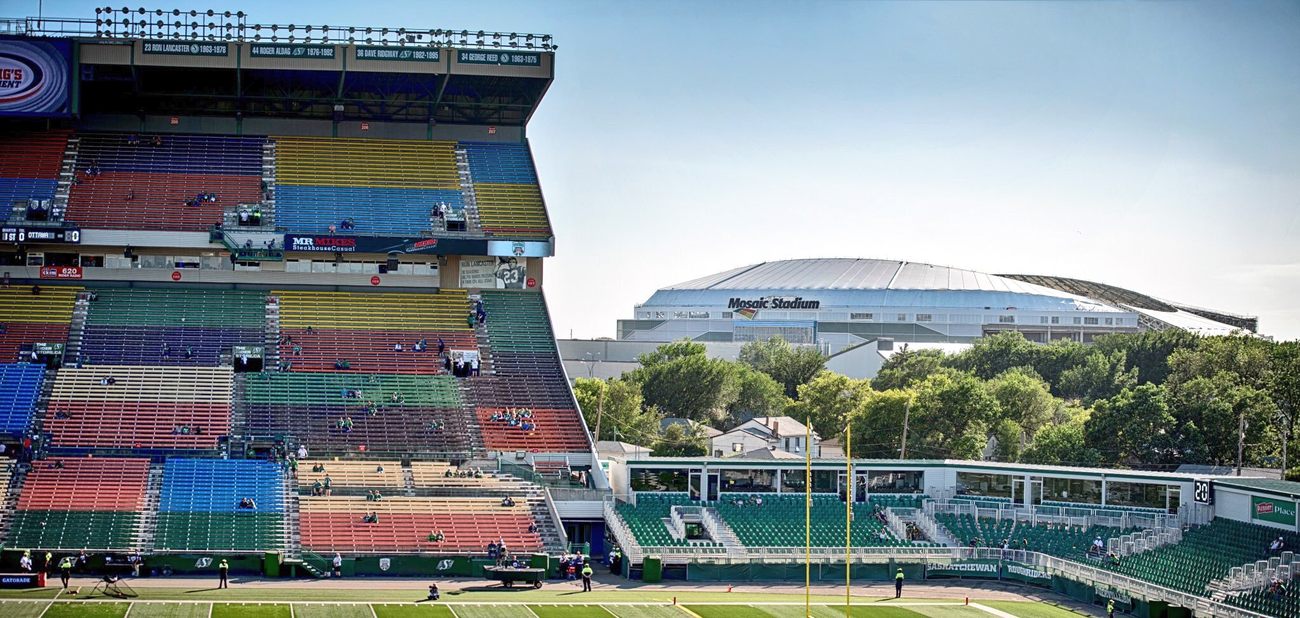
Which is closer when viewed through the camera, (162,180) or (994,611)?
(994,611)

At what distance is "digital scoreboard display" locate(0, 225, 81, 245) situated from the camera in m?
62.6

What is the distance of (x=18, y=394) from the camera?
187 ft

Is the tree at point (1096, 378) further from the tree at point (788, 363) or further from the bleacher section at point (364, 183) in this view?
the bleacher section at point (364, 183)

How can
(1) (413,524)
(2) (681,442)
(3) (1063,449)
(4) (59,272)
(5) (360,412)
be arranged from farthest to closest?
(2) (681,442) → (3) (1063,449) → (4) (59,272) → (5) (360,412) → (1) (413,524)

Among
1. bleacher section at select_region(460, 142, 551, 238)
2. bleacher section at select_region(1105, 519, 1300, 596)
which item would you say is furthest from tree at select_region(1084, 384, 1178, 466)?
bleacher section at select_region(460, 142, 551, 238)

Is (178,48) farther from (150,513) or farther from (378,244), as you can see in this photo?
(150,513)

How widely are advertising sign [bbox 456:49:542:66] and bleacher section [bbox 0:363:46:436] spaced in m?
22.2

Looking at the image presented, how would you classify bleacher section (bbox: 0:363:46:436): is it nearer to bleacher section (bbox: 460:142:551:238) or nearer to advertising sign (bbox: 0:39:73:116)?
advertising sign (bbox: 0:39:73:116)

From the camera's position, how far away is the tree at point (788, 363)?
4592 inches

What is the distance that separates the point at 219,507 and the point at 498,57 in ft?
83.3

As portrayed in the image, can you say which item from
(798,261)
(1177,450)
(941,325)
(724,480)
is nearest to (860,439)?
(1177,450)

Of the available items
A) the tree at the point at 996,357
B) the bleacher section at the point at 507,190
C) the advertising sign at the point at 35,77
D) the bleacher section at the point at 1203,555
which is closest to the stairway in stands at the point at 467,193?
the bleacher section at the point at 507,190

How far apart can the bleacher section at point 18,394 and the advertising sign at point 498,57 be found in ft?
72.8

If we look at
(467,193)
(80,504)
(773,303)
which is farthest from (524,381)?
(773,303)
